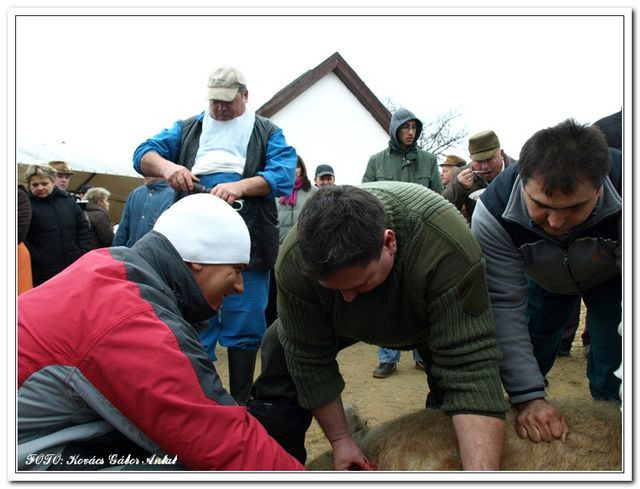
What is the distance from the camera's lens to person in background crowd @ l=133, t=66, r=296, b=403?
406cm

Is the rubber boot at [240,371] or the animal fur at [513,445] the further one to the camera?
the rubber boot at [240,371]

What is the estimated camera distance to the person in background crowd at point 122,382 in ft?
6.42

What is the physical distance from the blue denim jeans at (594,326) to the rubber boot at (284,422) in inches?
54.9

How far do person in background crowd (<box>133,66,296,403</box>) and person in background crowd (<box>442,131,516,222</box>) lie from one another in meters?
1.73

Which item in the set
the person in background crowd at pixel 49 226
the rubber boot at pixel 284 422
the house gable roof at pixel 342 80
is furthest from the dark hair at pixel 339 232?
the house gable roof at pixel 342 80

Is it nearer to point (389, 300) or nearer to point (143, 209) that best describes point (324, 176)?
point (143, 209)

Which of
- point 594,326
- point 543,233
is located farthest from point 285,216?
point 543,233

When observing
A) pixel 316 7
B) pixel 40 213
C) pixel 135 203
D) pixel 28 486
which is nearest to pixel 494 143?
pixel 135 203

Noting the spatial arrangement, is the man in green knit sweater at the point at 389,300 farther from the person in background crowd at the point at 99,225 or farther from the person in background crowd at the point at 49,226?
the person in background crowd at the point at 99,225

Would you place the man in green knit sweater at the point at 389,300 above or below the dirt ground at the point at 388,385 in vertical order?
above

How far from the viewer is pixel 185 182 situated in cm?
390

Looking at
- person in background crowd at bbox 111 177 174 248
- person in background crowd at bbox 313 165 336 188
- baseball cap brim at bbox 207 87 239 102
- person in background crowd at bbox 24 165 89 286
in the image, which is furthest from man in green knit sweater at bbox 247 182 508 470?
person in background crowd at bbox 313 165 336 188

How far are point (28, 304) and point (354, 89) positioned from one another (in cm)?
1373

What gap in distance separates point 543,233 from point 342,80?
12877 mm
